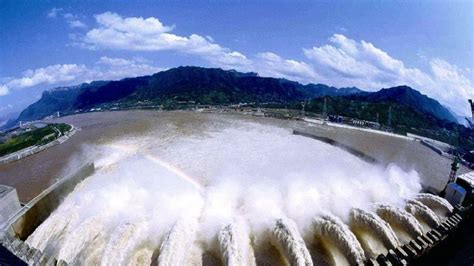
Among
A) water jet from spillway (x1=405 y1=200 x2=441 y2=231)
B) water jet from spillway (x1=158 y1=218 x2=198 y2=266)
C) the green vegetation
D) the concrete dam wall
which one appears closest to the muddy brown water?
the green vegetation

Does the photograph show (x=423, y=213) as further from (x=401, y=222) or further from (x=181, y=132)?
(x=181, y=132)

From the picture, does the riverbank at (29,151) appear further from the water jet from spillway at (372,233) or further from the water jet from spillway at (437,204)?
the water jet from spillway at (437,204)

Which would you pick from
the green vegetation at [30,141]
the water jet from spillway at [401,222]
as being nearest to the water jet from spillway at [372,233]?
the water jet from spillway at [401,222]

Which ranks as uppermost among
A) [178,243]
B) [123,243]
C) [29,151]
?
[178,243]

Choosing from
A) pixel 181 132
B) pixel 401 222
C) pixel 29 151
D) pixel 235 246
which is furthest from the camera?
pixel 181 132

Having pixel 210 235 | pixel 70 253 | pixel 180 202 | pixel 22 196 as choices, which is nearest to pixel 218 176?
pixel 180 202

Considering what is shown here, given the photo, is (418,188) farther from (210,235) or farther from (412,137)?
(412,137)

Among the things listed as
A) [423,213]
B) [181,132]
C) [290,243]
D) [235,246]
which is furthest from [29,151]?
[423,213]
